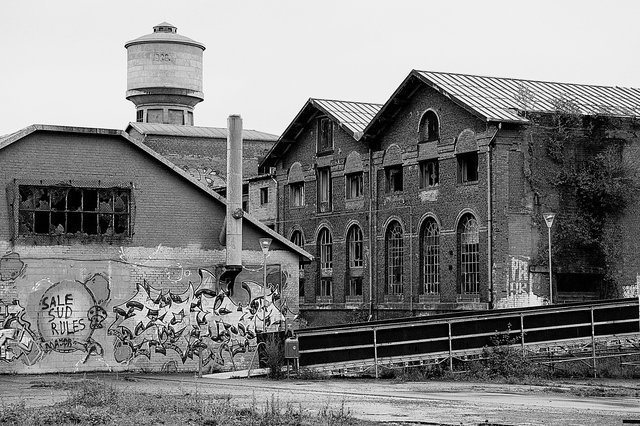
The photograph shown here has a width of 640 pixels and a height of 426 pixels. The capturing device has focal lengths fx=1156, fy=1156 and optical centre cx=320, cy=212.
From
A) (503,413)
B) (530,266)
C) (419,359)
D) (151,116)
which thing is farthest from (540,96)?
(151,116)

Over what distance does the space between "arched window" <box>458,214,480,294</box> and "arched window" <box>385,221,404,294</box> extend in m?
4.35


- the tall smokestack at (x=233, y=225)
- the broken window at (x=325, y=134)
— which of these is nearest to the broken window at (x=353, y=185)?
the broken window at (x=325, y=134)

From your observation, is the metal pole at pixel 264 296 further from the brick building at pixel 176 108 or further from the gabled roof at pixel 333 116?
the brick building at pixel 176 108

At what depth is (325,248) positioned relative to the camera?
5284 centimetres

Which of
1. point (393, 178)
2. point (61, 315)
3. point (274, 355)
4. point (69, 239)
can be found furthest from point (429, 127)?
point (61, 315)

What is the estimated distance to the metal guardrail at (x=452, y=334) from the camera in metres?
30.7

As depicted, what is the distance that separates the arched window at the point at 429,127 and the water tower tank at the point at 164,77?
33962mm

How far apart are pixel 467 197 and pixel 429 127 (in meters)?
4.03

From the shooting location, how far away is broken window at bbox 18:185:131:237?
32.9 meters

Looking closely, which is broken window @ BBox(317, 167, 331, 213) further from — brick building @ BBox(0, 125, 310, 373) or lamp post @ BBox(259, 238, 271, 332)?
lamp post @ BBox(259, 238, 271, 332)

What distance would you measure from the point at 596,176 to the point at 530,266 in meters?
4.32

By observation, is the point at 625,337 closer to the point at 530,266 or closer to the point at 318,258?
the point at 530,266

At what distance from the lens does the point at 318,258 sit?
174ft

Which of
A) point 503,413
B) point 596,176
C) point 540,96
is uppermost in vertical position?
point 540,96
